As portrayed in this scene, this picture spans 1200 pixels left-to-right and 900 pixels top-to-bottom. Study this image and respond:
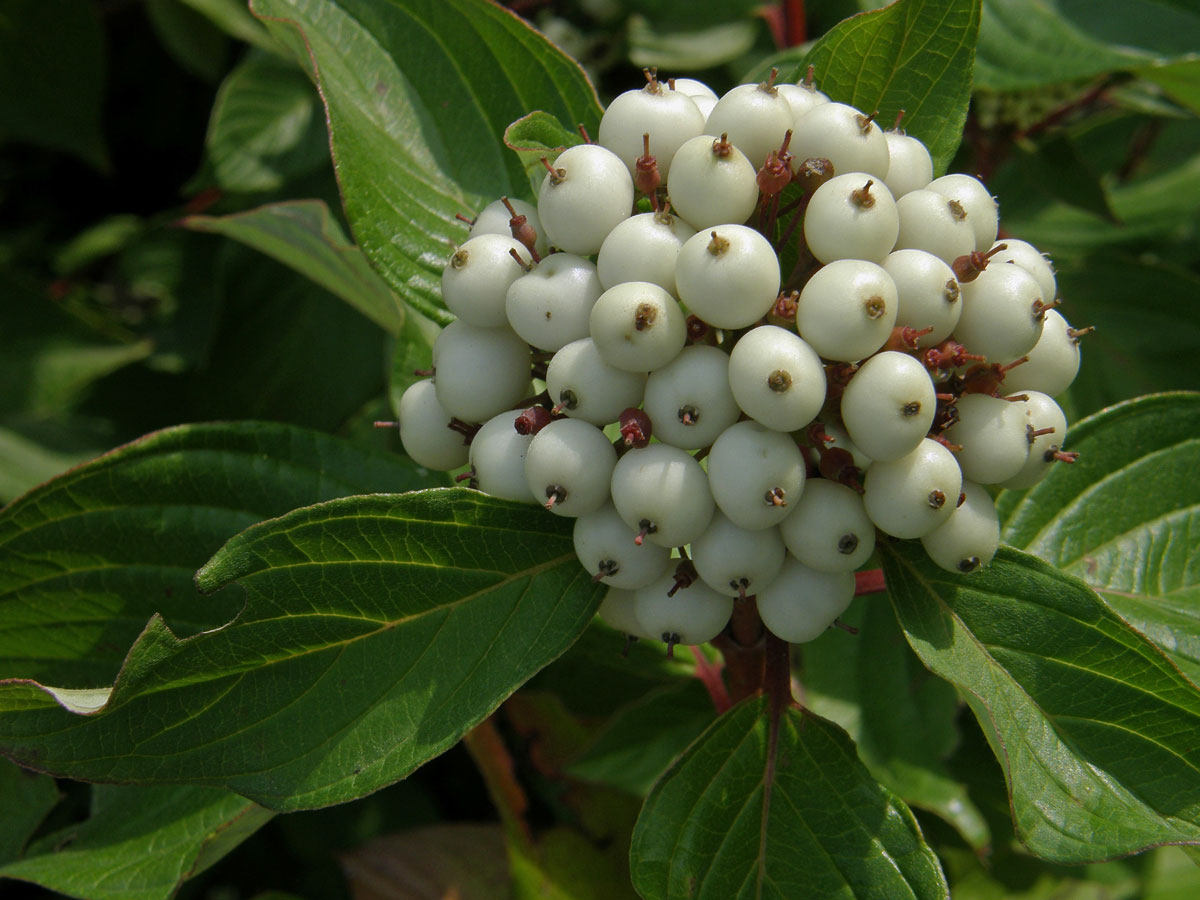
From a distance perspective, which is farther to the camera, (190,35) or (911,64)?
(190,35)

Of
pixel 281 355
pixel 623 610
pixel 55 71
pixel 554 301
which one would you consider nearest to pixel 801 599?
pixel 623 610

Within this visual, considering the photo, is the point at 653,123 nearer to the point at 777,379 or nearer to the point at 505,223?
the point at 505,223

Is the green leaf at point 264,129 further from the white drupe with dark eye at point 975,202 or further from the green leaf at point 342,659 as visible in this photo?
the white drupe with dark eye at point 975,202

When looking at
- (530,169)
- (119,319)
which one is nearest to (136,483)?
(530,169)

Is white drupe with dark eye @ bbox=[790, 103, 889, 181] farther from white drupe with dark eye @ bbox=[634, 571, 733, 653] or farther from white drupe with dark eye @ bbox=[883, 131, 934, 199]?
white drupe with dark eye @ bbox=[634, 571, 733, 653]

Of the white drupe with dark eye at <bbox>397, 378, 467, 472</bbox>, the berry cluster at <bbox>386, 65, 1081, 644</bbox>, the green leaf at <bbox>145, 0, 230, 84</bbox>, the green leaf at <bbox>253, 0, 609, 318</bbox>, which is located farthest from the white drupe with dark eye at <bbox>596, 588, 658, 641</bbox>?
the green leaf at <bbox>145, 0, 230, 84</bbox>

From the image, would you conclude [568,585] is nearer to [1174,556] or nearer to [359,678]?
[359,678]
